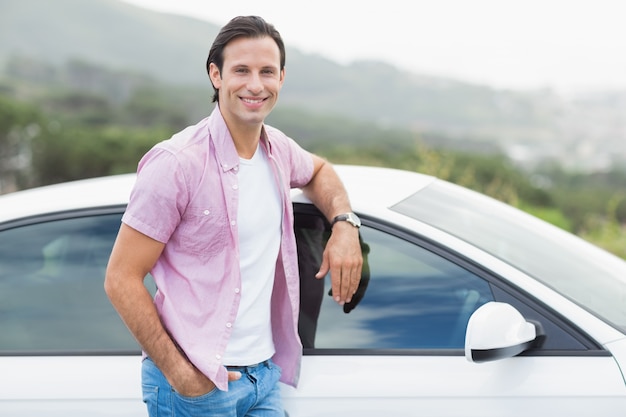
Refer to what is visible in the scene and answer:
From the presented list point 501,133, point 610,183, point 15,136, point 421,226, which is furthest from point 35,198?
point 501,133

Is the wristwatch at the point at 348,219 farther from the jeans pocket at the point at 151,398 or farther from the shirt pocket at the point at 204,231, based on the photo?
the jeans pocket at the point at 151,398

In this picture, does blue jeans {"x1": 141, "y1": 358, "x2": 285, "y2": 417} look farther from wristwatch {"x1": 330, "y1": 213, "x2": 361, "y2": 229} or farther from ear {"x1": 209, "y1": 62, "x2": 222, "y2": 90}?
ear {"x1": 209, "y1": 62, "x2": 222, "y2": 90}

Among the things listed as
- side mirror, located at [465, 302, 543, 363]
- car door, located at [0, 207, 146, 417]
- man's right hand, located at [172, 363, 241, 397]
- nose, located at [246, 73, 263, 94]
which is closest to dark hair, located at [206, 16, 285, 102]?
nose, located at [246, 73, 263, 94]

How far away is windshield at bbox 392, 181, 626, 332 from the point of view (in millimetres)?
2465

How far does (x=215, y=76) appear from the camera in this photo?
2180 millimetres

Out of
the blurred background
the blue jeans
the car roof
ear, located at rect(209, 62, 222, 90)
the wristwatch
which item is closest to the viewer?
the blue jeans

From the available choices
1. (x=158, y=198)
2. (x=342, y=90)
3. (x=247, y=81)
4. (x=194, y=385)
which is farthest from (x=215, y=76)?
(x=342, y=90)

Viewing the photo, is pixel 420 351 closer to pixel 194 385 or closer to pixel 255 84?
Answer: pixel 194 385

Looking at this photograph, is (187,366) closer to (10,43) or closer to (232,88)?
(232,88)

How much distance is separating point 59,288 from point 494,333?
133cm

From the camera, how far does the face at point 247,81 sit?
2.09m

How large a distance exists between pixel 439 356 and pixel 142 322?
87cm

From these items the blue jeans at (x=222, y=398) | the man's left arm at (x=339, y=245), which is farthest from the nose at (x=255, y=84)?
the blue jeans at (x=222, y=398)

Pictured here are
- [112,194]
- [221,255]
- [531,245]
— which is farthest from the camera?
[531,245]
